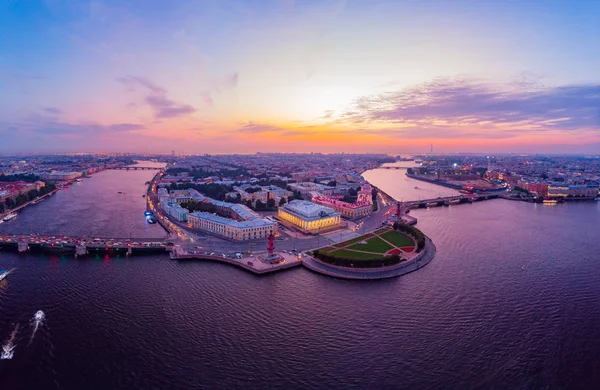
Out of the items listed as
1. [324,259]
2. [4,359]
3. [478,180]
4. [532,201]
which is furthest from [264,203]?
[478,180]

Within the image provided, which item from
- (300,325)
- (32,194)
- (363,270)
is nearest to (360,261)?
(363,270)

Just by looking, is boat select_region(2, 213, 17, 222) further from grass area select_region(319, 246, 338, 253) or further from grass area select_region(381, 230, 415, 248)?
grass area select_region(381, 230, 415, 248)

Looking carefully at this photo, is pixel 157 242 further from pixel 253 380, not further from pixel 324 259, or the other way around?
pixel 253 380

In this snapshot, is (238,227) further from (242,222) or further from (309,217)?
(309,217)

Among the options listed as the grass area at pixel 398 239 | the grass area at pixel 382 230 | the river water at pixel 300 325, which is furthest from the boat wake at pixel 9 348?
the grass area at pixel 382 230

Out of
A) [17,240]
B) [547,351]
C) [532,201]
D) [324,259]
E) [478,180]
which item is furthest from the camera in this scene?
[478,180]

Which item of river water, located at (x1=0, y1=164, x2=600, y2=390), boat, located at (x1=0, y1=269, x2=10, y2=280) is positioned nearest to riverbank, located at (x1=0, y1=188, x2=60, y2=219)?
river water, located at (x1=0, y1=164, x2=600, y2=390)

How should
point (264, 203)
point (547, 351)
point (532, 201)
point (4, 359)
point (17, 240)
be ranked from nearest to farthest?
point (4, 359), point (547, 351), point (17, 240), point (264, 203), point (532, 201)
